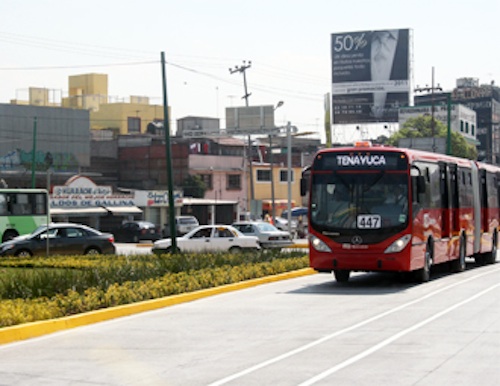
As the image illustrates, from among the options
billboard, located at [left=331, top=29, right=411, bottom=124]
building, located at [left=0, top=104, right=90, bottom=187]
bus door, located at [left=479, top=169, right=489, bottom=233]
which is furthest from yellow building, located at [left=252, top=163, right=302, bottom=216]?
bus door, located at [left=479, top=169, right=489, bottom=233]

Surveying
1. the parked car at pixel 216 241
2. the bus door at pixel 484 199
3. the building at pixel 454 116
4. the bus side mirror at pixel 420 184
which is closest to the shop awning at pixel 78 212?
the parked car at pixel 216 241

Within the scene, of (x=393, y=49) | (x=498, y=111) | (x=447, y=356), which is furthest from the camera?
(x=498, y=111)

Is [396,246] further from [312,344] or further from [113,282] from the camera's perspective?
[312,344]

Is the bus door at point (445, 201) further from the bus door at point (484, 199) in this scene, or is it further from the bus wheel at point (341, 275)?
the bus door at point (484, 199)

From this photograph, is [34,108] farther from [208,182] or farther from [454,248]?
[454,248]

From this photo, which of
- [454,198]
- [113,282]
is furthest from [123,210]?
[113,282]

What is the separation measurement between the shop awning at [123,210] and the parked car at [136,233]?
3293 millimetres

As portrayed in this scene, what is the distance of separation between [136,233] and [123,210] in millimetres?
5340

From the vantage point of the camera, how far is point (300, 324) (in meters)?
15.8

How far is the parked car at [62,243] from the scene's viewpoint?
3812 centimetres

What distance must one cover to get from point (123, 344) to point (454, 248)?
16080 mm

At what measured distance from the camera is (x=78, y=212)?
66.9 metres

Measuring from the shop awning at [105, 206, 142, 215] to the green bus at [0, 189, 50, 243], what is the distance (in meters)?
17.7

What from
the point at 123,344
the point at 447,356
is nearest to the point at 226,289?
the point at 123,344
